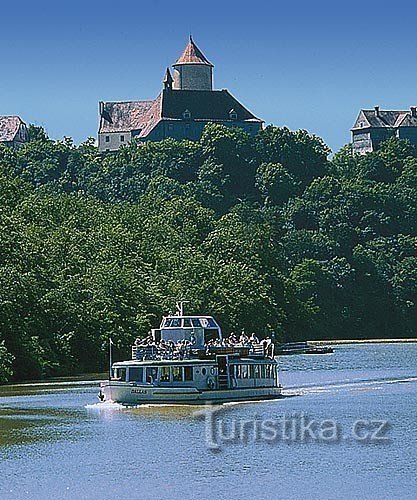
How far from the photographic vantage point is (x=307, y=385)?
82062 millimetres

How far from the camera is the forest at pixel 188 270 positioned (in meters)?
92.3

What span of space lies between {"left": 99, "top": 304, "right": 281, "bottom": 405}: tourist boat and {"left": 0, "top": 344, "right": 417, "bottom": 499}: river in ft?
3.03

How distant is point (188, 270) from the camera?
129750mm

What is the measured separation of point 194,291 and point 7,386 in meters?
44.1

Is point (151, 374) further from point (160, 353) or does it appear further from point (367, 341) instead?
point (367, 341)

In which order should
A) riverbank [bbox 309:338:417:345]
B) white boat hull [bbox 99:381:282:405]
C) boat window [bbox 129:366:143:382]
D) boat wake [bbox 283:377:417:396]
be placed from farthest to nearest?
riverbank [bbox 309:338:417:345] → boat wake [bbox 283:377:417:396] → boat window [bbox 129:366:143:382] → white boat hull [bbox 99:381:282:405]

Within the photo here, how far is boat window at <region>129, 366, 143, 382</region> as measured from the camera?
222 feet

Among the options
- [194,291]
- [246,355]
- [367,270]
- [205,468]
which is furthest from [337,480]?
[367,270]

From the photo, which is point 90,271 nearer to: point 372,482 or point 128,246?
point 128,246

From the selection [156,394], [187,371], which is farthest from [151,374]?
[187,371]

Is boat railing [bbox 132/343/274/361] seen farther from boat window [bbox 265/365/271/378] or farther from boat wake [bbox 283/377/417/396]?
boat wake [bbox 283/377/417/396]

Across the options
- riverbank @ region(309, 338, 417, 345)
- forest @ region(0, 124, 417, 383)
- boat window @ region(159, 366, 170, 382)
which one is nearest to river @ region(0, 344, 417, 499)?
boat window @ region(159, 366, 170, 382)

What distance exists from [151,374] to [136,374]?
74 cm

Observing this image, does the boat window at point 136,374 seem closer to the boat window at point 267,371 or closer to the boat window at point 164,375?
the boat window at point 164,375
